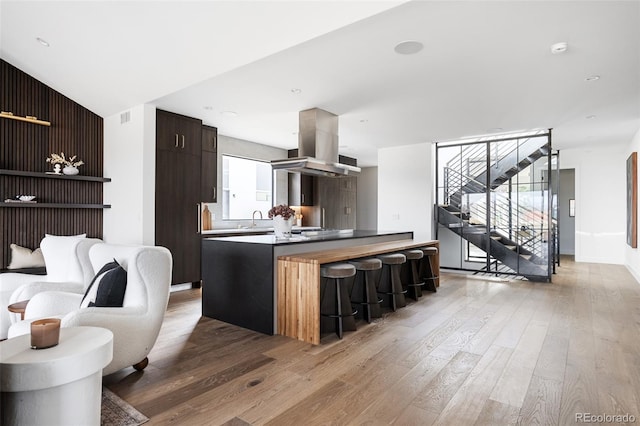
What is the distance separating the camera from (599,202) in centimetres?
800

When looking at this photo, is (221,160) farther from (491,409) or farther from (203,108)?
(491,409)

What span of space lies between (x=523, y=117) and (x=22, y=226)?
6.89 metres

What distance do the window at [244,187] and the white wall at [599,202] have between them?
Answer: 6900 millimetres

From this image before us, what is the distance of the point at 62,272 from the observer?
3309mm

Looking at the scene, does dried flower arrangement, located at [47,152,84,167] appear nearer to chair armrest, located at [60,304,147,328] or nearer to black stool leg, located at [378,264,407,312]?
chair armrest, located at [60,304,147,328]

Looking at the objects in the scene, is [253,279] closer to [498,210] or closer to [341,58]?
[341,58]

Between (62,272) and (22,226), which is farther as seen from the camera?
(22,226)

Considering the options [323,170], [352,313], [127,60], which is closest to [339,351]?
[352,313]

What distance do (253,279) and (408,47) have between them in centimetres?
251

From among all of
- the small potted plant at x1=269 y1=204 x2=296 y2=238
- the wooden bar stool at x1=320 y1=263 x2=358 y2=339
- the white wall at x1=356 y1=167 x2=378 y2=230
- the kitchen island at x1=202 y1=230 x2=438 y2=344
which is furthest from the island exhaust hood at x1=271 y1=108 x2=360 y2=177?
the white wall at x1=356 y1=167 x2=378 y2=230

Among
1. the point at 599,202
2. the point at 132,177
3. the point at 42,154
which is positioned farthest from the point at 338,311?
the point at 599,202

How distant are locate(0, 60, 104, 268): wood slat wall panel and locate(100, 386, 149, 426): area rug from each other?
3385 millimetres

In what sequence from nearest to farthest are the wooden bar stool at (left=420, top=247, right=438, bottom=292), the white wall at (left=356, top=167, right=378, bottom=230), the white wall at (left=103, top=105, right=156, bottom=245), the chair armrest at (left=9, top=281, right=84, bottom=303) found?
the chair armrest at (left=9, top=281, right=84, bottom=303) → the white wall at (left=103, top=105, right=156, bottom=245) → the wooden bar stool at (left=420, top=247, right=438, bottom=292) → the white wall at (left=356, top=167, right=378, bottom=230)

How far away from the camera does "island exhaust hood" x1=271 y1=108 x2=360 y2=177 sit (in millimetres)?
4633
